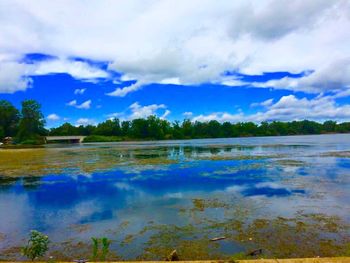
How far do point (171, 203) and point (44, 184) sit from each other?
10449 millimetres

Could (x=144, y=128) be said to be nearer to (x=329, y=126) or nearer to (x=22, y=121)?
(x=22, y=121)

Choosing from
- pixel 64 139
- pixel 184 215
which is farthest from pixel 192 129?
pixel 184 215

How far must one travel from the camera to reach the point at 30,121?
11338cm

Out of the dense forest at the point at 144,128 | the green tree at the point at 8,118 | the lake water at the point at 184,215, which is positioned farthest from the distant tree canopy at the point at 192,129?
the lake water at the point at 184,215

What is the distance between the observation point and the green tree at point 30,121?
111000 mm

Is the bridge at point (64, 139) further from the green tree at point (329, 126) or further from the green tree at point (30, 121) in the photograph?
the green tree at point (329, 126)

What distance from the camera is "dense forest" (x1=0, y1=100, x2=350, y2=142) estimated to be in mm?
115125

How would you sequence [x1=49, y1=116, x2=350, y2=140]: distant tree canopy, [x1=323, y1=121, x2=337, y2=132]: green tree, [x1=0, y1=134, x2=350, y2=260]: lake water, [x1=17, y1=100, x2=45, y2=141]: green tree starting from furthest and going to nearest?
[x1=323, y1=121, x2=337, y2=132]: green tree → [x1=49, y1=116, x2=350, y2=140]: distant tree canopy → [x1=17, y1=100, x2=45, y2=141]: green tree → [x1=0, y1=134, x2=350, y2=260]: lake water

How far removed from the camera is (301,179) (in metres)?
19.1

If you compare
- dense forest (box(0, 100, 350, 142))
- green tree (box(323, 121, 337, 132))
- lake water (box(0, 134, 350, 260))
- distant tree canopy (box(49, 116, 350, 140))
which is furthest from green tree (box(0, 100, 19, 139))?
green tree (box(323, 121, 337, 132))

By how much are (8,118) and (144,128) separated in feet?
197

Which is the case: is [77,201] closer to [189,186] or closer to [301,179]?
[189,186]

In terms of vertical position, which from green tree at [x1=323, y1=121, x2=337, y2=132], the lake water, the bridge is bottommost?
the lake water

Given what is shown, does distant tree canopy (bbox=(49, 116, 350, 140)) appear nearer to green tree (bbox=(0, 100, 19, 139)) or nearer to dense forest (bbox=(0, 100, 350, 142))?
dense forest (bbox=(0, 100, 350, 142))
